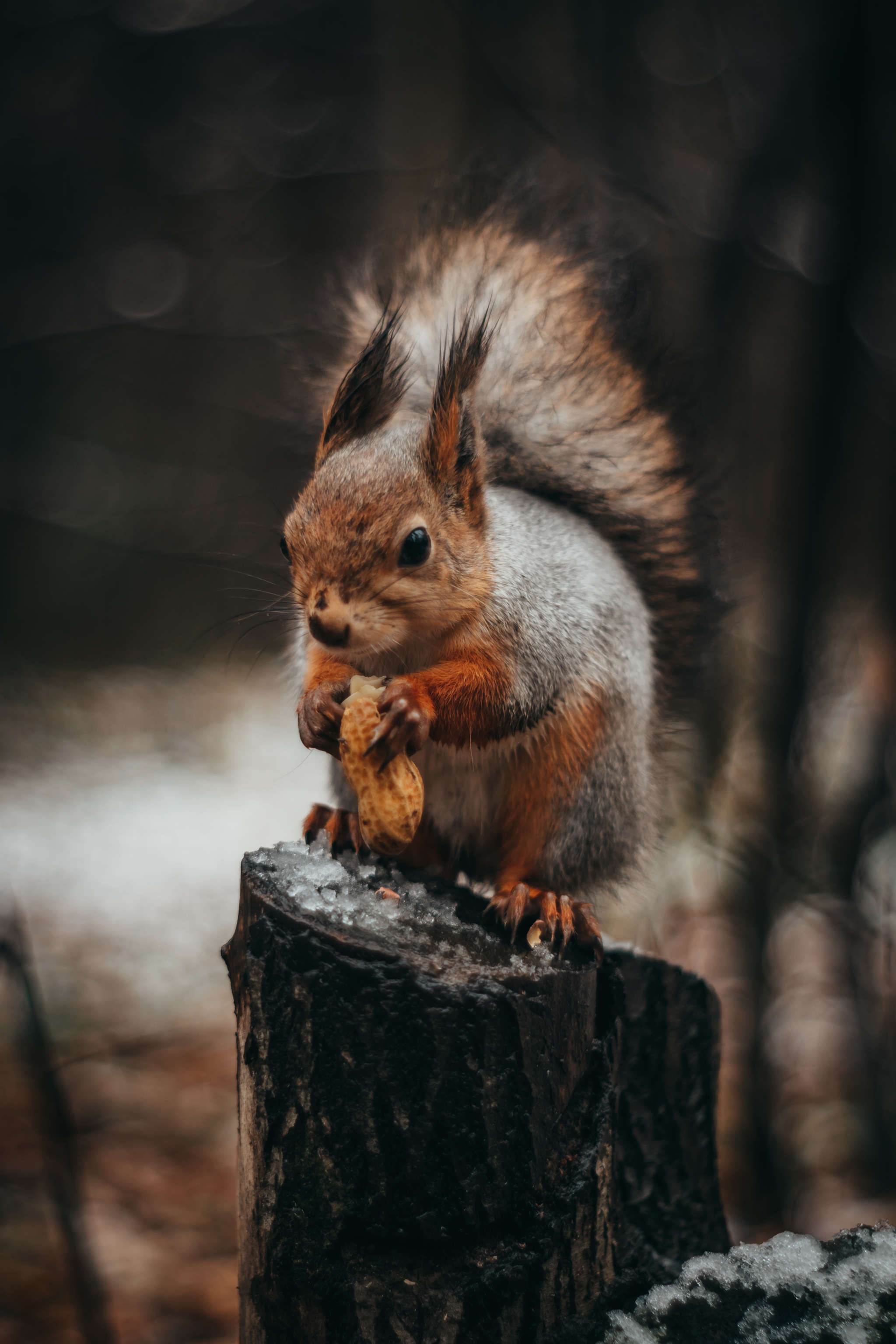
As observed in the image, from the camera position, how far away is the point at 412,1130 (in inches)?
32.6

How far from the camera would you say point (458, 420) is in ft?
3.67

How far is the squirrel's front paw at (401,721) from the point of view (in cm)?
98

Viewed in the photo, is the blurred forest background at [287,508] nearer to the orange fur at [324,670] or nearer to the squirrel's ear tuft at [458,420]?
the orange fur at [324,670]

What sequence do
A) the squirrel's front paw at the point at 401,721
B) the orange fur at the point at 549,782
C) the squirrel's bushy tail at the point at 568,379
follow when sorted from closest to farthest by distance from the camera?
1. the squirrel's front paw at the point at 401,721
2. the orange fur at the point at 549,782
3. the squirrel's bushy tail at the point at 568,379

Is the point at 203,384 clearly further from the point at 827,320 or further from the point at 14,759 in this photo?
the point at 827,320

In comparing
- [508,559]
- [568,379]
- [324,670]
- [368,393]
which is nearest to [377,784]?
[324,670]

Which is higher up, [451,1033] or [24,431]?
[24,431]

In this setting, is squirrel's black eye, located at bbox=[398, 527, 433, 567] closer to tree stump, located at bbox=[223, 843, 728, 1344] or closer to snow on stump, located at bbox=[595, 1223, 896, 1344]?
tree stump, located at bbox=[223, 843, 728, 1344]

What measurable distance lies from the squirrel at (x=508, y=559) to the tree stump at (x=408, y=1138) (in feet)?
0.64

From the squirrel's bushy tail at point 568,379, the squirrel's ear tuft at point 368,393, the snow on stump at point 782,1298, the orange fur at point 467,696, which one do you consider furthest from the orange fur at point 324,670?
the snow on stump at point 782,1298

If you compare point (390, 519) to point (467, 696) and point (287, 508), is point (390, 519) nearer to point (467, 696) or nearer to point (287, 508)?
point (467, 696)

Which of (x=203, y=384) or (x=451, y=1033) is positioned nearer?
(x=451, y=1033)

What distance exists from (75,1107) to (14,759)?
80.8 inches

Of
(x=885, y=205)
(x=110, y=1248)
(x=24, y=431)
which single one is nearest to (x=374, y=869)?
(x=110, y=1248)
